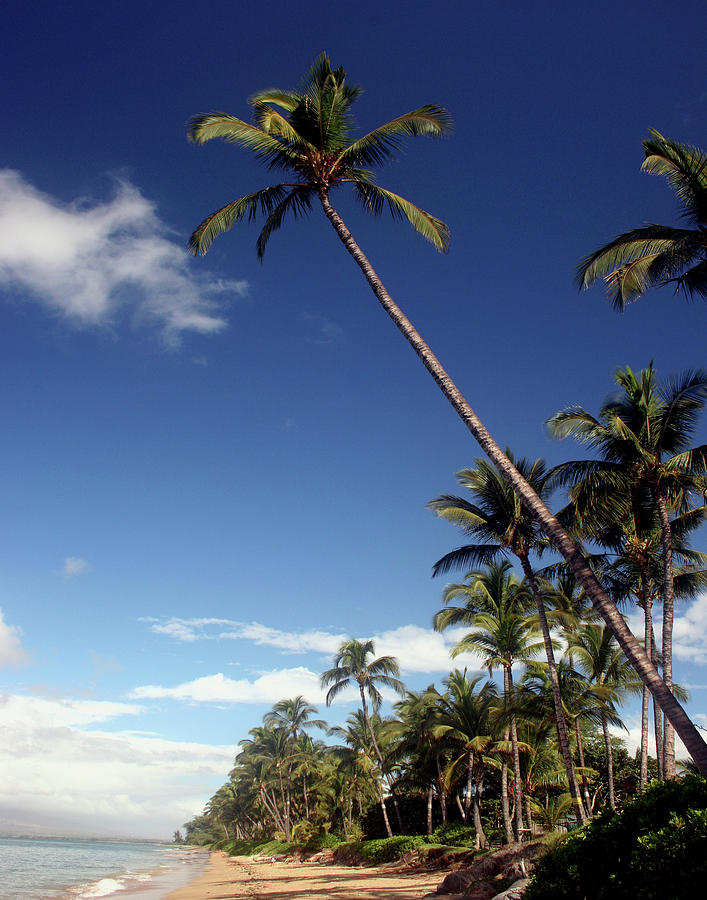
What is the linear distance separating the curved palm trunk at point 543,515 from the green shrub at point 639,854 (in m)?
0.70

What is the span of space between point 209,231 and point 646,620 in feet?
53.1

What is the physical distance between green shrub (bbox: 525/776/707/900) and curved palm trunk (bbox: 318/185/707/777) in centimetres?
70

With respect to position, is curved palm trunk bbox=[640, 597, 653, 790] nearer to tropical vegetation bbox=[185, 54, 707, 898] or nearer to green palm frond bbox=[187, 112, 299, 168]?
tropical vegetation bbox=[185, 54, 707, 898]

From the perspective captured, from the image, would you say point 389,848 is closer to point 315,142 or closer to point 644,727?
point 644,727

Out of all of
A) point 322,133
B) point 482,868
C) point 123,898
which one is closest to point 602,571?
point 482,868

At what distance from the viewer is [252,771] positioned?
6531 centimetres

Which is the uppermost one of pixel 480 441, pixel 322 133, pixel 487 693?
pixel 322 133

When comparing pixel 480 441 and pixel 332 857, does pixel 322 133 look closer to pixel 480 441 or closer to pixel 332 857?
pixel 480 441

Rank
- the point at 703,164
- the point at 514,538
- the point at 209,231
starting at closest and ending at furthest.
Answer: the point at 703,164 → the point at 209,231 → the point at 514,538

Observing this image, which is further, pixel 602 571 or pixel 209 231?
pixel 602 571

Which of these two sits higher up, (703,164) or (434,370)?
(703,164)

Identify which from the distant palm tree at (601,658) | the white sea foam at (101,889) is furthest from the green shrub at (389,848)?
the white sea foam at (101,889)

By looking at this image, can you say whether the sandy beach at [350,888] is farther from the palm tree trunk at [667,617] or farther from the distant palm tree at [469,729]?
the palm tree trunk at [667,617]

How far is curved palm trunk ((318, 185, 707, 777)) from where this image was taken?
6668 millimetres
